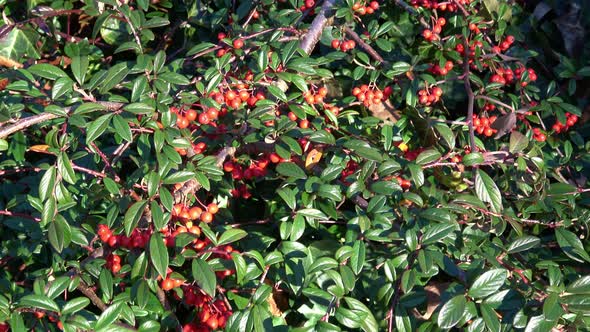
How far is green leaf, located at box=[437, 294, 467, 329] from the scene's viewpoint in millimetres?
1546

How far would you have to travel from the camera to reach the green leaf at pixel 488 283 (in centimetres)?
159

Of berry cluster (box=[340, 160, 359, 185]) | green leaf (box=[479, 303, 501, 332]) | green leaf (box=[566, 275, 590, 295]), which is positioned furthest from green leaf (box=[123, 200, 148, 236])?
green leaf (box=[566, 275, 590, 295])

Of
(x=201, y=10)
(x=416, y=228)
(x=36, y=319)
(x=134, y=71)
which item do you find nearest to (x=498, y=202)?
(x=416, y=228)

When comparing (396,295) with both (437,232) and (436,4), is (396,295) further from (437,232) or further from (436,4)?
(436,4)

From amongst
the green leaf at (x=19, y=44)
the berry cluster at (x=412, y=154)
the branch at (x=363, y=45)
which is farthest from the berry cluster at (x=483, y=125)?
the green leaf at (x=19, y=44)

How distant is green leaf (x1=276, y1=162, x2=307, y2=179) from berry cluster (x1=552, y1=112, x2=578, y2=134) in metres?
1.27

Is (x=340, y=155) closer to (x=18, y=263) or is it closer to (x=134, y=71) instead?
(x=134, y=71)

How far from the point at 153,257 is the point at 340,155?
694mm

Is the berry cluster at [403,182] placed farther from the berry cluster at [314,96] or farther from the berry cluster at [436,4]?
the berry cluster at [436,4]

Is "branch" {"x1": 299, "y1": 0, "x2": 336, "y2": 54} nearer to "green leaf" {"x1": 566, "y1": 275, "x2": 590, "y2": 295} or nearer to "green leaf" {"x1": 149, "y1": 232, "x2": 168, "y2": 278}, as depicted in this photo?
"green leaf" {"x1": 149, "y1": 232, "x2": 168, "y2": 278}

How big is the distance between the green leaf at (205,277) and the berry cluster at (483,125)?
1277 millimetres

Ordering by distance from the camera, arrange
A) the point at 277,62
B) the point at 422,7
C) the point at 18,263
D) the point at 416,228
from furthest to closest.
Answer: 1. the point at 422,7
2. the point at 18,263
3. the point at 277,62
4. the point at 416,228

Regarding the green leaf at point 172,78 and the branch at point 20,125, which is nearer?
the branch at point 20,125

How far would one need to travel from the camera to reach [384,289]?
1777 millimetres
